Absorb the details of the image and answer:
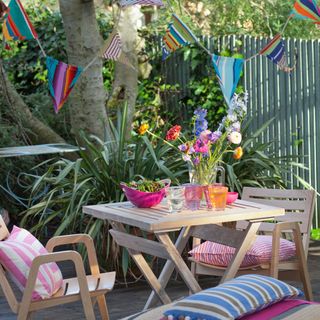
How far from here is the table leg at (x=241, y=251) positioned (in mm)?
4938

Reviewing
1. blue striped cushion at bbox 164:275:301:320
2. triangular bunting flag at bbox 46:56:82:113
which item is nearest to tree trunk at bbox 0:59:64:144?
triangular bunting flag at bbox 46:56:82:113

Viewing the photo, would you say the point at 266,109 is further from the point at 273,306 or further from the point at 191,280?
the point at 273,306

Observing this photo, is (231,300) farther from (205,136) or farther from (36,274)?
(205,136)

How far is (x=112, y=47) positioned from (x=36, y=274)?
3.04 m

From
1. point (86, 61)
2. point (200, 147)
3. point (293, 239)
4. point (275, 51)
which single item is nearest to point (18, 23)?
point (86, 61)

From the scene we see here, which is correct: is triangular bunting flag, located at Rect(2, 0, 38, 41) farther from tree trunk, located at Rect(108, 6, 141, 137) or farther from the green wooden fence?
the green wooden fence

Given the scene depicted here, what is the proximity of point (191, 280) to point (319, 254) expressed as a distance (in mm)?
2708

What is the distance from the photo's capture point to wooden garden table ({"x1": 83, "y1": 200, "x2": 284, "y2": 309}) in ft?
15.6

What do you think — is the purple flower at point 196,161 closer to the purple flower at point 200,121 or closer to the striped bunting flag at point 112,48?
the purple flower at point 200,121

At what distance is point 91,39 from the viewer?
7953mm

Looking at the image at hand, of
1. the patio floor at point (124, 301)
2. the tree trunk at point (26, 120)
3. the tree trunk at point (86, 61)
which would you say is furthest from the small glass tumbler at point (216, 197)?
the tree trunk at point (26, 120)

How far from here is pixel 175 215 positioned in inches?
192

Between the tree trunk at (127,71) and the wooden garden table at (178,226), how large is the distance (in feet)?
12.2

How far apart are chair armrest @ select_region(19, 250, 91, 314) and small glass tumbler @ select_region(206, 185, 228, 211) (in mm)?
930
